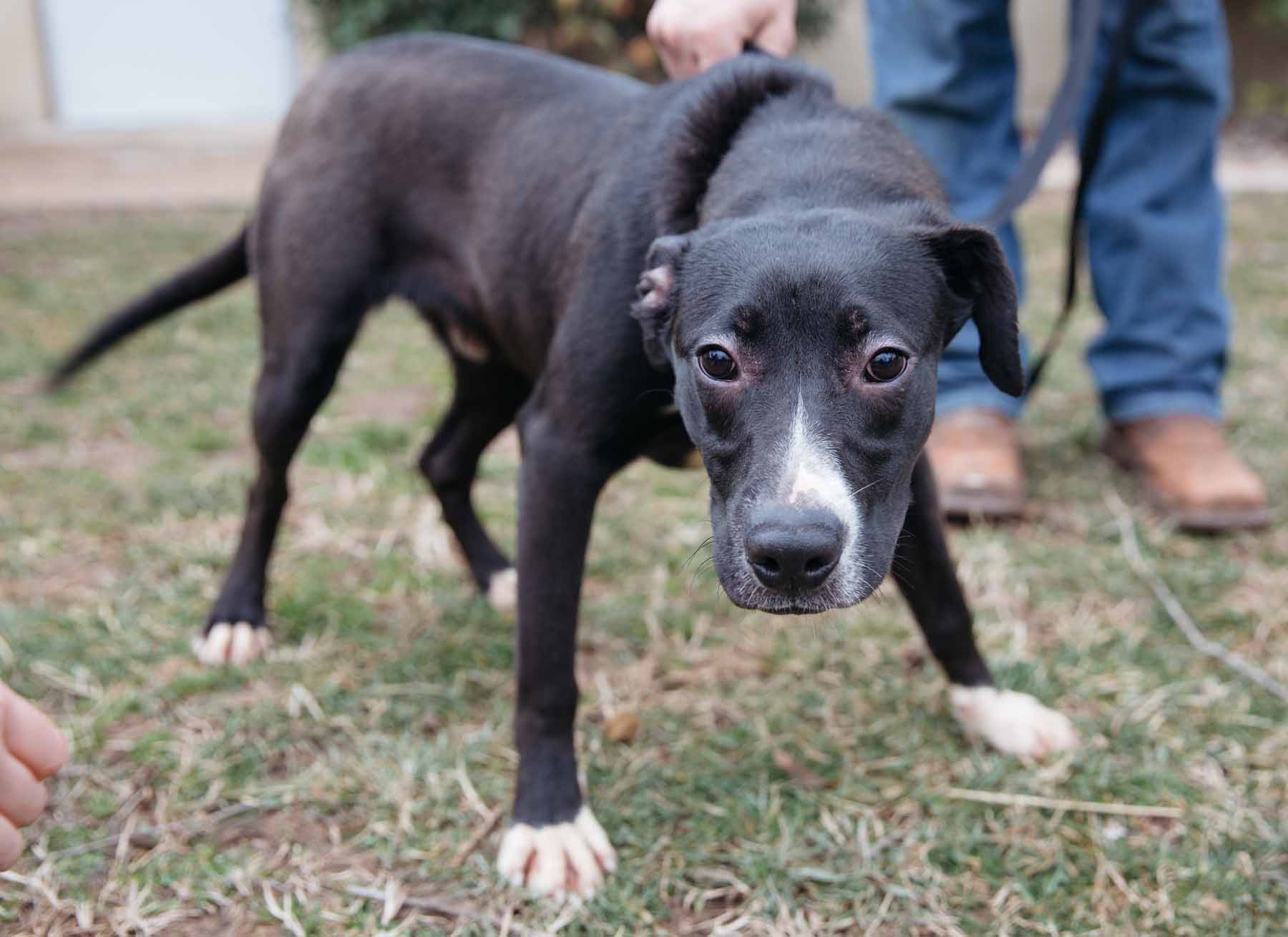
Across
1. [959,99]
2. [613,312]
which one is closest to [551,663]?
[613,312]

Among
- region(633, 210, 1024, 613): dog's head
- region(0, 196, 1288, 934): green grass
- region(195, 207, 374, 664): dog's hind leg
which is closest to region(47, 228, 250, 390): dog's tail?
region(195, 207, 374, 664): dog's hind leg

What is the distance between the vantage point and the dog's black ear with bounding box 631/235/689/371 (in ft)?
6.11

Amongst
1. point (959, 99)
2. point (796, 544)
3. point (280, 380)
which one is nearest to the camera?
point (796, 544)

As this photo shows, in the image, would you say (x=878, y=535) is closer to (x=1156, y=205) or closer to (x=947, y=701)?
(x=947, y=701)

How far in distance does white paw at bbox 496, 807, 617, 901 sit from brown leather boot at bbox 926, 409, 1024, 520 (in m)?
1.66

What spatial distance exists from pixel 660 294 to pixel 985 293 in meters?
0.50

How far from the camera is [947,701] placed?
2.60m

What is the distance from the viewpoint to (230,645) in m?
2.83

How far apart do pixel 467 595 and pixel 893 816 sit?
132 cm

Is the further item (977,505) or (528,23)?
(528,23)

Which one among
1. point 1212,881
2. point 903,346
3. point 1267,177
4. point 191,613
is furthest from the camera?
point 1267,177

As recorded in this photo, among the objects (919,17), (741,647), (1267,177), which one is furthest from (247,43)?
(741,647)

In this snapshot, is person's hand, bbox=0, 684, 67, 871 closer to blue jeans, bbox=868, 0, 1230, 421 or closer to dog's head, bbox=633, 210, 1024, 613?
dog's head, bbox=633, 210, 1024, 613

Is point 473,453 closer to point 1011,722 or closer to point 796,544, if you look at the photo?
point 1011,722
